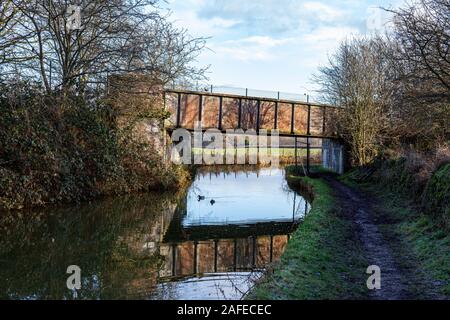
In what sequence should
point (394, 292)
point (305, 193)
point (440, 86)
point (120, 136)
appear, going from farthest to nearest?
point (305, 193) < point (120, 136) < point (440, 86) < point (394, 292)

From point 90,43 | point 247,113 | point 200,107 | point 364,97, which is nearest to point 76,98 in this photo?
point 90,43

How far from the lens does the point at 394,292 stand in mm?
7020

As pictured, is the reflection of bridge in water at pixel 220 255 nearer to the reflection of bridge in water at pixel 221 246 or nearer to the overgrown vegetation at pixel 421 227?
the reflection of bridge in water at pixel 221 246

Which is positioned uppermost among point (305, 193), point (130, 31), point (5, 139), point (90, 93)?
point (130, 31)

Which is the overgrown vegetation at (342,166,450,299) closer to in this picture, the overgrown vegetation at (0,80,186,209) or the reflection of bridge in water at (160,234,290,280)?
the reflection of bridge in water at (160,234,290,280)

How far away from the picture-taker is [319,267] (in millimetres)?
8141

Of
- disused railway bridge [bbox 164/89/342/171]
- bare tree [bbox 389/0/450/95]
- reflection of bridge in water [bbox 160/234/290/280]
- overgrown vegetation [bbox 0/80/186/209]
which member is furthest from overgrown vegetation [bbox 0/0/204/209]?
bare tree [bbox 389/0/450/95]

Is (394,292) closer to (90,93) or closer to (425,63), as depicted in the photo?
(425,63)

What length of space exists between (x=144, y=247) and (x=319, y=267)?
4735 millimetres

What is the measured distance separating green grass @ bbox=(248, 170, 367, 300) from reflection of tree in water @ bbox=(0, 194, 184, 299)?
2.36m

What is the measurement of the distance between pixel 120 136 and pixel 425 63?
1307 cm

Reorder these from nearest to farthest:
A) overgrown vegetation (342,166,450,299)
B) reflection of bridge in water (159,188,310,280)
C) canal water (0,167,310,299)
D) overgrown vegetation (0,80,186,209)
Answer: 1. canal water (0,167,310,299)
2. overgrown vegetation (342,166,450,299)
3. reflection of bridge in water (159,188,310,280)
4. overgrown vegetation (0,80,186,209)

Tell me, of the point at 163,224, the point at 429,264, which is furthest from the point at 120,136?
the point at 429,264

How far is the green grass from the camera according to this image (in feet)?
21.7
